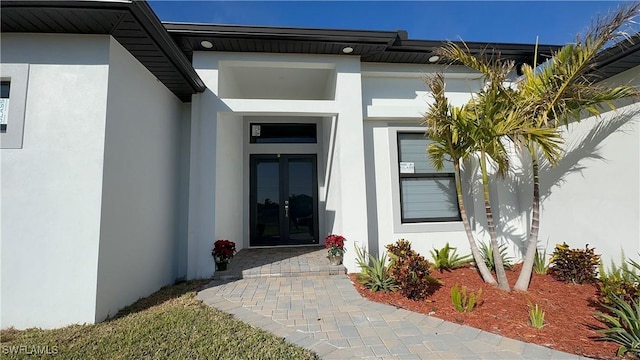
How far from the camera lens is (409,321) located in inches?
124

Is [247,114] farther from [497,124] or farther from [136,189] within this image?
[497,124]

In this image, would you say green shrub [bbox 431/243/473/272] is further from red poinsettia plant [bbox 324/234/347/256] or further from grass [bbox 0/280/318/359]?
grass [bbox 0/280/318/359]

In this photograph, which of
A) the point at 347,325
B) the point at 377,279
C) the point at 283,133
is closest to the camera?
the point at 347,325

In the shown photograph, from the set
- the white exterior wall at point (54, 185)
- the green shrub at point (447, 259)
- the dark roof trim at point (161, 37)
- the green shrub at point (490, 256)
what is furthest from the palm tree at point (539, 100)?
the white exterior wall at point (54, 185)

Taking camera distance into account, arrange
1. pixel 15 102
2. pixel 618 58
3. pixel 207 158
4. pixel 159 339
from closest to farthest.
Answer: pixel 159 339, pixel 15 102, pixel 618 58, pixel 207 158

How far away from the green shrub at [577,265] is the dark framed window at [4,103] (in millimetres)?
7825

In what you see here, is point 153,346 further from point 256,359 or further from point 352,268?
point 352,268

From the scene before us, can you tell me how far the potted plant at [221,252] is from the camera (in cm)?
489

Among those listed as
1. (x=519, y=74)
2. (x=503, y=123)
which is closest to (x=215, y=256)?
(x=503, y=123)

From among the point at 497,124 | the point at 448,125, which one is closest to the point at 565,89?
the point at 497,124

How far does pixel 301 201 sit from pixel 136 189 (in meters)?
4.46

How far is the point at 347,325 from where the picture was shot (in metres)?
3.07

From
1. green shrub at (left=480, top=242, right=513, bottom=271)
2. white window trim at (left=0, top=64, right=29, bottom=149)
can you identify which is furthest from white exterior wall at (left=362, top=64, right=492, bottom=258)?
white window trim at (left=0, top=64, right=29, bottom=149)

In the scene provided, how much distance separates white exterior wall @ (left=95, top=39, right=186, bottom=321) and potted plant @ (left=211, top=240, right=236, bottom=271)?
83 cm
